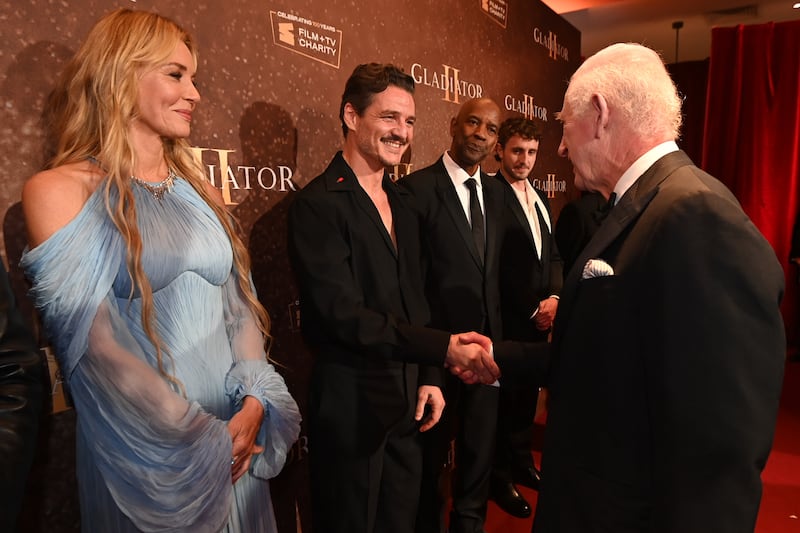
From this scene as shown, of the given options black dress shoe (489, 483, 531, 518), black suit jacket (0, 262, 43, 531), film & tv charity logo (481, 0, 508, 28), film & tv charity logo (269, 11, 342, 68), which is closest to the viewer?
black suit jacket (0, 262, 43, 531)

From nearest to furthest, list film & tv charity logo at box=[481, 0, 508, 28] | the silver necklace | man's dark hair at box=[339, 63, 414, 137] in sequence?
1. the silver necklace
2. man's dark hair at box=[339, 63, 414, 137]
3. film & tv charity logo at box=[481, 0, 508, 28]

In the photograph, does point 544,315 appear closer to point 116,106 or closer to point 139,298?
point 139,298

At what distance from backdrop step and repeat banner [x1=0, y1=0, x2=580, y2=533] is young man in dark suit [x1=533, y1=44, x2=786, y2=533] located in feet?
4.12

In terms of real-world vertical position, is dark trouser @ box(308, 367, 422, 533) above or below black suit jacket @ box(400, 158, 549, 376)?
below

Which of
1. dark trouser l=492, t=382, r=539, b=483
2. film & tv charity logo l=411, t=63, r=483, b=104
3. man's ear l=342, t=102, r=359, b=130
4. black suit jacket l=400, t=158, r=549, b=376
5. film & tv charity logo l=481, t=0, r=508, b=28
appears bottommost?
dark trouser l=492, t=382, r=539, b=483

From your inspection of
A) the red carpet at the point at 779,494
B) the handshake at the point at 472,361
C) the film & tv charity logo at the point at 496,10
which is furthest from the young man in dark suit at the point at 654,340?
the film & tv charity logo at the point at 496,10

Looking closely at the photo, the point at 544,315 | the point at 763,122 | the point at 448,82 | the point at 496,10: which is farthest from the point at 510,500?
the point at 763,122

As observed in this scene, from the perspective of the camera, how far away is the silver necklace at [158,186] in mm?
1435

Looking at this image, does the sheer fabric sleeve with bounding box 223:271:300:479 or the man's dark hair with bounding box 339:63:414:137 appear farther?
the man's dark hair with bounding box 339:63:414:137

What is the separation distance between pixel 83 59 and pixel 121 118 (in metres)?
0.17

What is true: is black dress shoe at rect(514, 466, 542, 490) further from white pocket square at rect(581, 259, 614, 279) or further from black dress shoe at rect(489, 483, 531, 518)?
white pocket square at rect(581, 259, 614, 279)

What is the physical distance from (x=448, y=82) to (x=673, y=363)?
278 cm

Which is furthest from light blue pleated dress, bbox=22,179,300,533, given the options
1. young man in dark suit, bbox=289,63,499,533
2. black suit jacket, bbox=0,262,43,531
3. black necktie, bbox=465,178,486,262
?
black necktie, bbox=465,178,486,262

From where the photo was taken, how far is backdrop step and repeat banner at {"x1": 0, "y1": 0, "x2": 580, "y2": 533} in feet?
4.92
